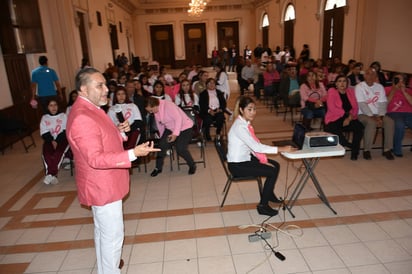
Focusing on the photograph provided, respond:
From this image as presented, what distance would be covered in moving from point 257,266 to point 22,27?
22.8 feet

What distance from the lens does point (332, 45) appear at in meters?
11.0

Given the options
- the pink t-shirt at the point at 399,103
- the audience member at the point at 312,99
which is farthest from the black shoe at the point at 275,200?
the pink t-shirt at the point at 399,103

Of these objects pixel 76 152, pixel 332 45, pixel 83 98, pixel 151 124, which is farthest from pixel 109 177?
pixel 332 45

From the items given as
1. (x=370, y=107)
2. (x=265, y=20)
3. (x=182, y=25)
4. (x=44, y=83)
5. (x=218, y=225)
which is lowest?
(x=218, y=225)

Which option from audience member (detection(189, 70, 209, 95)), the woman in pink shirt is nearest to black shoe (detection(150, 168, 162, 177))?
the woman in pink shirt

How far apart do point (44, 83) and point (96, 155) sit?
18.9 feet

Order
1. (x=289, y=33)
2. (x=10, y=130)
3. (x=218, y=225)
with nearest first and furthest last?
(x=218, y=225)
(x=10, y=130)
(x=289, y=33)

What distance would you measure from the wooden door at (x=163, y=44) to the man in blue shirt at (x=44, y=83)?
53.0ft

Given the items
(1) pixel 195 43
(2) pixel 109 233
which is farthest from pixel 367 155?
(1) pixel 195 43

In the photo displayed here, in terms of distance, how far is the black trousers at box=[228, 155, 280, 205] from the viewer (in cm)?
344

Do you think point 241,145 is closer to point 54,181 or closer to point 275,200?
point 275,200

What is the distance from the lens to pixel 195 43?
22.4m

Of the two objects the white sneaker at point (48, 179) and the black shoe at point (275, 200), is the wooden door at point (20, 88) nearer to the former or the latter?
the white sneaker at point (48, 179)

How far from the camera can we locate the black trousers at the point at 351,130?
4965 mm
